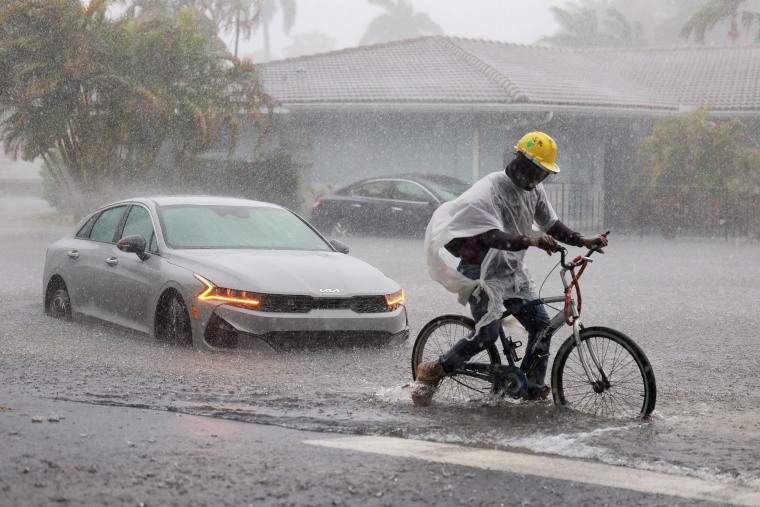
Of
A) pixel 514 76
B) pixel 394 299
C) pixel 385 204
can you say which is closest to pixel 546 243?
pixel 394 299

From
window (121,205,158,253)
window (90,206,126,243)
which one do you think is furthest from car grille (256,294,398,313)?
window (90,206,126,243)

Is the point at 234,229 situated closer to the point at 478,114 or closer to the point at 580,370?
the point at 580,370

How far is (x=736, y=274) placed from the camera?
18.5 metres

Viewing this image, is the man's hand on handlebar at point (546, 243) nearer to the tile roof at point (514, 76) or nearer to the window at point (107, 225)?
the window at point (107, 225)

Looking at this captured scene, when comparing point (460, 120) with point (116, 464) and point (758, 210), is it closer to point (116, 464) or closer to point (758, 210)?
point (758, 210)

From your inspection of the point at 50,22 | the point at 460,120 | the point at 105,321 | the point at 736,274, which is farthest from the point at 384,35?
the point at 105,321

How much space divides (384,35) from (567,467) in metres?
84.9

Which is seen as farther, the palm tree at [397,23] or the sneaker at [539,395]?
the palm tree at [397,23]

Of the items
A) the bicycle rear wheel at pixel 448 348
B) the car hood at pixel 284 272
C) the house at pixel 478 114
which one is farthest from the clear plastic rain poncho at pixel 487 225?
the house at pixel 478 114

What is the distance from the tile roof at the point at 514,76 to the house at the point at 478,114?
0.20ft

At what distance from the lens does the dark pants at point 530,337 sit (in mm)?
7012

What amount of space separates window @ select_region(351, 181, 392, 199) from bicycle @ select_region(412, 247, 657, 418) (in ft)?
65.2

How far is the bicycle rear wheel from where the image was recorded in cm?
735

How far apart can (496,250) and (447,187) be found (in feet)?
65.3
